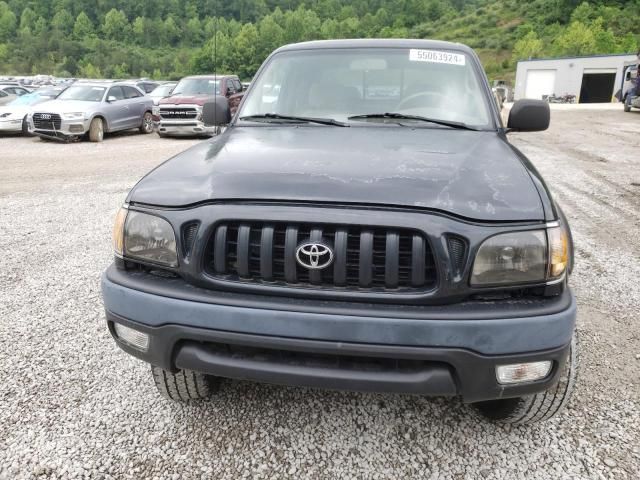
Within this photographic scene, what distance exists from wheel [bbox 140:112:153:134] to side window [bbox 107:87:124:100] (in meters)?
1.05

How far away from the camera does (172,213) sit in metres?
1.89

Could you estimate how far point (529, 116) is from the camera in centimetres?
312

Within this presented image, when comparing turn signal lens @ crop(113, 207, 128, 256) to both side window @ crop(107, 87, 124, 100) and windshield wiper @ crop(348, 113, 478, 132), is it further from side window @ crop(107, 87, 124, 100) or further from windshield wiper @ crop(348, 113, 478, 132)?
side window @ crop(107, 87, 124, 100)

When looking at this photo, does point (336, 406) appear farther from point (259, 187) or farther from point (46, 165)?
point (46, 165)

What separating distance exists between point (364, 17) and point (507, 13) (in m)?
31.7

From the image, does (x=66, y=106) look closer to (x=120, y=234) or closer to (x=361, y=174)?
(x=120, y=234)

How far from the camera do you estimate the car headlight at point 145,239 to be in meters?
1.90

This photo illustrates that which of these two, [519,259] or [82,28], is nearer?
[519,259]

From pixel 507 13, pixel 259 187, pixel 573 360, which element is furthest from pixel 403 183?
pixel 507 13

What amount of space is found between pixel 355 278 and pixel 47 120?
13.8 m

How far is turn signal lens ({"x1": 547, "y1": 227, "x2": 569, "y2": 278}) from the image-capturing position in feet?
5.73

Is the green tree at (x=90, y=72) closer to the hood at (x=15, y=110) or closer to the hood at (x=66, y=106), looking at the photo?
the hood at (x=15, y=110)

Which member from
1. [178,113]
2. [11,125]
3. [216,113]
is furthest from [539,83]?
[216,113]

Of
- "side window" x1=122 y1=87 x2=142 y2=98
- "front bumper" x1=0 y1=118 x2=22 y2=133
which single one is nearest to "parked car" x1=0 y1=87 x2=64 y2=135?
"front bumper" x1=0 y1=118 x2=22 y2=133
